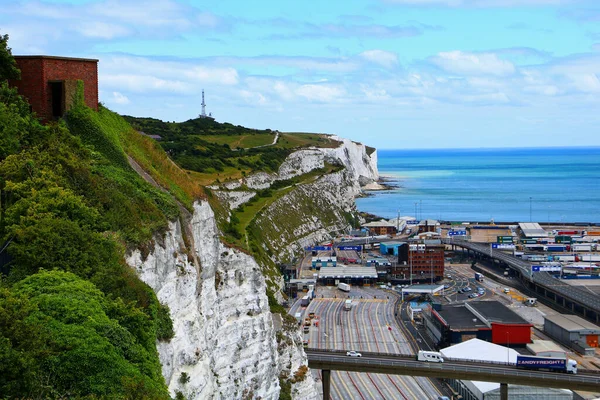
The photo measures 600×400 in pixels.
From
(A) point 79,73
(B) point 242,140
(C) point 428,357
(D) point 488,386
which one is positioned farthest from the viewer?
(B) point 242,140

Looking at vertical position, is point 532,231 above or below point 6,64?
below

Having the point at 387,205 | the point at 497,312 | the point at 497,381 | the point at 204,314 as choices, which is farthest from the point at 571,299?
the point at 387,205

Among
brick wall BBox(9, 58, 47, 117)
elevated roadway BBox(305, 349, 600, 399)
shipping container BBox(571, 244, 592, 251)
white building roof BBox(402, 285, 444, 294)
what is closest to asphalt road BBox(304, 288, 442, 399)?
white building roof BBox(402, 285, 444, 294)

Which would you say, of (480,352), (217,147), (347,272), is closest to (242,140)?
(217,147)

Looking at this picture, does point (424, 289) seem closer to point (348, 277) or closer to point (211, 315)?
point (348, 277)

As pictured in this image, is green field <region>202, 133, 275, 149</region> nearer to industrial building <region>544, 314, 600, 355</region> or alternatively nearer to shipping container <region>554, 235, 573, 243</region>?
shipping container <region>554, 235, 573, 243</region>

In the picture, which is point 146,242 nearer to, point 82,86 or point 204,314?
point 204,314
